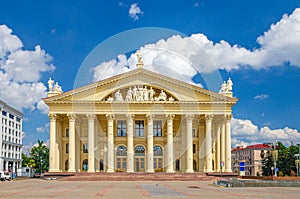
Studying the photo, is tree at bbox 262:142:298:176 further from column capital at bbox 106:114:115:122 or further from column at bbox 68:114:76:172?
column at bbox 68:114:76:172


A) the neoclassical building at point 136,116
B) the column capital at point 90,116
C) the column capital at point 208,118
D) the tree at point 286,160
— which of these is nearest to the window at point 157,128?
the neoclassical building at point 136,116

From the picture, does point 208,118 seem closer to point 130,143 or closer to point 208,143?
point 208,143

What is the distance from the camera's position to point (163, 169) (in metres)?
77.5

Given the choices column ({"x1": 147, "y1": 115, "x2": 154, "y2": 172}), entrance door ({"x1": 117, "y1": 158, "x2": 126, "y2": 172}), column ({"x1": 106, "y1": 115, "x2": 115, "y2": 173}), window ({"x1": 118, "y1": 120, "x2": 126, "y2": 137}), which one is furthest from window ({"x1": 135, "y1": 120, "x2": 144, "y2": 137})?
column ({"x1": 106, "y1": 115, "x2": 115, "y2": 173})

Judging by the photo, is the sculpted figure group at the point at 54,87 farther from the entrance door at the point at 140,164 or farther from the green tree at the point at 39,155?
the green tree at the point at 39,155

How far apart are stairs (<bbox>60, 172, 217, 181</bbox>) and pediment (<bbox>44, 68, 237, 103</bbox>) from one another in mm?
11573

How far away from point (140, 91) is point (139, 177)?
14.0 m

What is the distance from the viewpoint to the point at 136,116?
77.2 m

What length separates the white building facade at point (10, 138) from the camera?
124m

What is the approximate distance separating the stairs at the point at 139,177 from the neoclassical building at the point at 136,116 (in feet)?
12.1

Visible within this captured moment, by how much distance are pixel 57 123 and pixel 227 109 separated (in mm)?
27496

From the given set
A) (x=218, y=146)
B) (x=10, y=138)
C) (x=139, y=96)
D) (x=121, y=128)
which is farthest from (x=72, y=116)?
(x=10, y=138)

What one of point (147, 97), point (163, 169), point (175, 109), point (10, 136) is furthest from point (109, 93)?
point (10, 136)

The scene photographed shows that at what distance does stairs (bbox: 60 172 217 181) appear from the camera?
66062 millimetres
